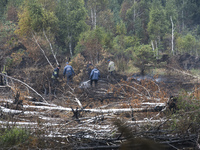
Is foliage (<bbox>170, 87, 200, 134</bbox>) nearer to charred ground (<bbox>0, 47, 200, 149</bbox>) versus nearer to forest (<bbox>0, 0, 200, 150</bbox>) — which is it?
forest (<bbox>0, 0, 200, 150</bbox>)

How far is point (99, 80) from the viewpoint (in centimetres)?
1540

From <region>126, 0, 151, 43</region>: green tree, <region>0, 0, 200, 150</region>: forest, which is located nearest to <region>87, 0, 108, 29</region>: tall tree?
<region>0, 0, 200, 150</region>: forest

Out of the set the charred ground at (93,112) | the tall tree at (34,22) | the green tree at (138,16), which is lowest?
the charred ground at (93,112)

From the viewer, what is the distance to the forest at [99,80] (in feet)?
15.9

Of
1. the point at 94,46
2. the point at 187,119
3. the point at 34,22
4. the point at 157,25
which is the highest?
the point at 157,25

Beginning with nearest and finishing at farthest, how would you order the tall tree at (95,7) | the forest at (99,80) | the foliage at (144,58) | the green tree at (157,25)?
the forest at (99,80) < the foliage at (144,58) < the green tree at (157,25) < the tall tree at (95,7)

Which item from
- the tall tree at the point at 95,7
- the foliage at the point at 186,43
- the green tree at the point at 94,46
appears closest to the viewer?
the green tree at the point at 94,46

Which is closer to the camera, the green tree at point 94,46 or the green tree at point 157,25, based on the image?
the green tree at point 94,46

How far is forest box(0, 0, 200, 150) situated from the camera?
15.9 feet

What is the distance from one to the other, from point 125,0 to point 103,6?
299 inches

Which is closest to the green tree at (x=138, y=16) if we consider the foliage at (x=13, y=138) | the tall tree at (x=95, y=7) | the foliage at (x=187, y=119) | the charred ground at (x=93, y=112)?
the tall tree at (x=95, y=7)

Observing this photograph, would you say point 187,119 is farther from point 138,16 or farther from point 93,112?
point 138,16

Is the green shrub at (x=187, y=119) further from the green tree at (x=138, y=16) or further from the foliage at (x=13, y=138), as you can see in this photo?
the green tree at (x=138, y=16)

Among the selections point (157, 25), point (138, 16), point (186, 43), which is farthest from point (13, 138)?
point (138, 16)
